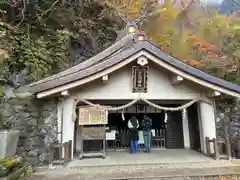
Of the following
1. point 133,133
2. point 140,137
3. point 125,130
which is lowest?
point 140,137

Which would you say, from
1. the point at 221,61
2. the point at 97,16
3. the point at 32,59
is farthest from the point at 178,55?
the point at 32,59

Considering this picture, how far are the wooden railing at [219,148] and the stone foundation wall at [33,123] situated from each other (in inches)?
218

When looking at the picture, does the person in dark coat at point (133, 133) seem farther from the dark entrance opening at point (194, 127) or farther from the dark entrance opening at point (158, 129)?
the dark entrance opening at point (194, 127)

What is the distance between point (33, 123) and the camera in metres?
7.46

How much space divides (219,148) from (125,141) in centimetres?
395

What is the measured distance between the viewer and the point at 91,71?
719cm

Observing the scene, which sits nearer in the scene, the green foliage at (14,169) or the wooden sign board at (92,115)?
the green foliage at (14,169)

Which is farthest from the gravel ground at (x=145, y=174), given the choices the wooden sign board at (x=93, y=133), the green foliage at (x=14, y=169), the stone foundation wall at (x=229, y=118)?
the stone foundation wall at (x=229, y=118)

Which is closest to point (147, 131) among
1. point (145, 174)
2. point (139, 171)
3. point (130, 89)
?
point (130, 89)

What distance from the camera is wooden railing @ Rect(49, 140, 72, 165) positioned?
6.97 meters

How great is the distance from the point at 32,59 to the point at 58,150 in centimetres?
532

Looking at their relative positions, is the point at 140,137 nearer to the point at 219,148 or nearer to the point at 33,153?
the point at 219,148

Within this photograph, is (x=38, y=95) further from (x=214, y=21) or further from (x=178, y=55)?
(x=214, y=21)

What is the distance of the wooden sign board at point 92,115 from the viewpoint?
8.05 metres
